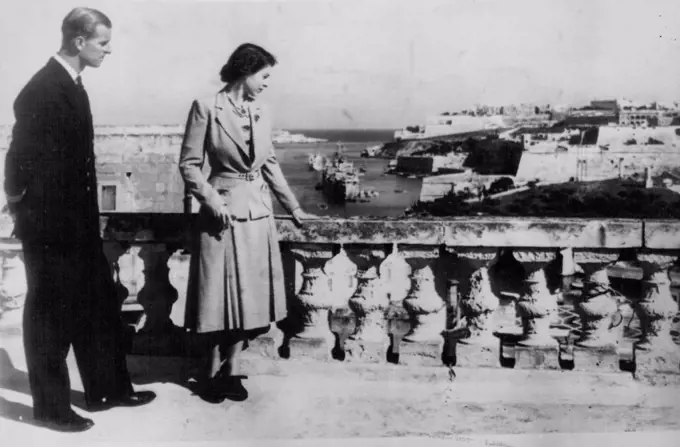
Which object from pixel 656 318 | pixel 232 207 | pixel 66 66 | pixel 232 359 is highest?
pixel 66 66

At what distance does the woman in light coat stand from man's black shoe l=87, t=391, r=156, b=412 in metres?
0.32

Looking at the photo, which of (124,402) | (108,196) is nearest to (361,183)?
(108,196)

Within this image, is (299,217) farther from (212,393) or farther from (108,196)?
(108,196)

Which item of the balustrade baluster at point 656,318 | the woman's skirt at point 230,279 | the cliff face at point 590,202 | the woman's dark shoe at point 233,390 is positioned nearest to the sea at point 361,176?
the cliff face at point 590,202

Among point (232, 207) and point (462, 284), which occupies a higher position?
point (232, 207)

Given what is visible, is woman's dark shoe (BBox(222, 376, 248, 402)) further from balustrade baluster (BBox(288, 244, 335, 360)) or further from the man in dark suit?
the man in dark suit

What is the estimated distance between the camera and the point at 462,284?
167 inches

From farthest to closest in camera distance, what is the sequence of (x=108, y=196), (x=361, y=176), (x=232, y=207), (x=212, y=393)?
1. (x=361, y=176)
2. (x=108, y=196)
3. (x=212, y=393)
4. (x=232, y=207)

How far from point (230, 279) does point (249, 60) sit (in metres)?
1.12

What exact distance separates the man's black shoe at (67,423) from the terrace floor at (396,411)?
4 cm

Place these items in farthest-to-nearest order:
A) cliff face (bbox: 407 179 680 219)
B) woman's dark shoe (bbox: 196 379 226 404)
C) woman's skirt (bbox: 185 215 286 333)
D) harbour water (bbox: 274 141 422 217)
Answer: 1. cliff face (bbox: 407 179 680 219)
2. harbour water (bbox: 274 141 422 217)
3. woman's dark shoe (bbox: 196 379 226 404)
4. woman's skirt (bbox: 185 215 286 333)

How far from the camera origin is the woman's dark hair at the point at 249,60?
3787mm

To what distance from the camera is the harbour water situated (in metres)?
4.87

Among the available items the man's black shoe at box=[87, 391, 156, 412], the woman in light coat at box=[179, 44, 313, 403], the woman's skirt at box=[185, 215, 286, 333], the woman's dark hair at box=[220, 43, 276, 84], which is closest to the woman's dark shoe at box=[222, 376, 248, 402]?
the woman in light coat at box=[179, 44, 313, 403]
